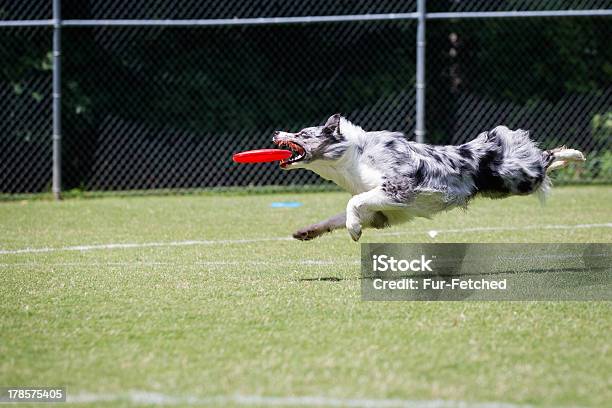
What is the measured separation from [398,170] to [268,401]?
124 inches

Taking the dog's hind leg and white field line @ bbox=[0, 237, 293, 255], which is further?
white field line @ bbox=[0, 237, 293, 255]

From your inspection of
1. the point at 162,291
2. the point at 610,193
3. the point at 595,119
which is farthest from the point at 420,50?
the point at 162,291

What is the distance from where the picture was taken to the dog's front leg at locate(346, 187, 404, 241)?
6.06 metres

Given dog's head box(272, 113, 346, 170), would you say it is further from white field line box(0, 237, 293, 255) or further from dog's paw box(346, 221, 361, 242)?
white field line box(0, 237, 293, 255)

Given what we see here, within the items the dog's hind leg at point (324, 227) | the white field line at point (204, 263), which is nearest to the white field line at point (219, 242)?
the white field line at point (204, 263)

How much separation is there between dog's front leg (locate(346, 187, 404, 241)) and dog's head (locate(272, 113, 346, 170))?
429 mm

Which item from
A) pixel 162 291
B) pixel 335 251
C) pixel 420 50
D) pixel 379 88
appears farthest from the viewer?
pixel 379 88

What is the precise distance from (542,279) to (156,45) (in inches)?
425

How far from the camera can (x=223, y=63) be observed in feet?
51.4

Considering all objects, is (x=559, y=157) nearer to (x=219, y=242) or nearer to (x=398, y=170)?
(x=398, y=170)

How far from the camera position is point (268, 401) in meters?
3.32

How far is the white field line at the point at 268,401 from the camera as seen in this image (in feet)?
10.6

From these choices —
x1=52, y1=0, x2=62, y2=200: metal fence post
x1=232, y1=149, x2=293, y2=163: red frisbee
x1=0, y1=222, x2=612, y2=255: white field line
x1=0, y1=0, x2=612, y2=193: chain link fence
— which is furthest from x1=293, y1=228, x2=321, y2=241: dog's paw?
x1=0, y1=0, x2=612, y2=193: chain link fence

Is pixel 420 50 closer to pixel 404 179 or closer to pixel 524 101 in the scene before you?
pixel 524 101
